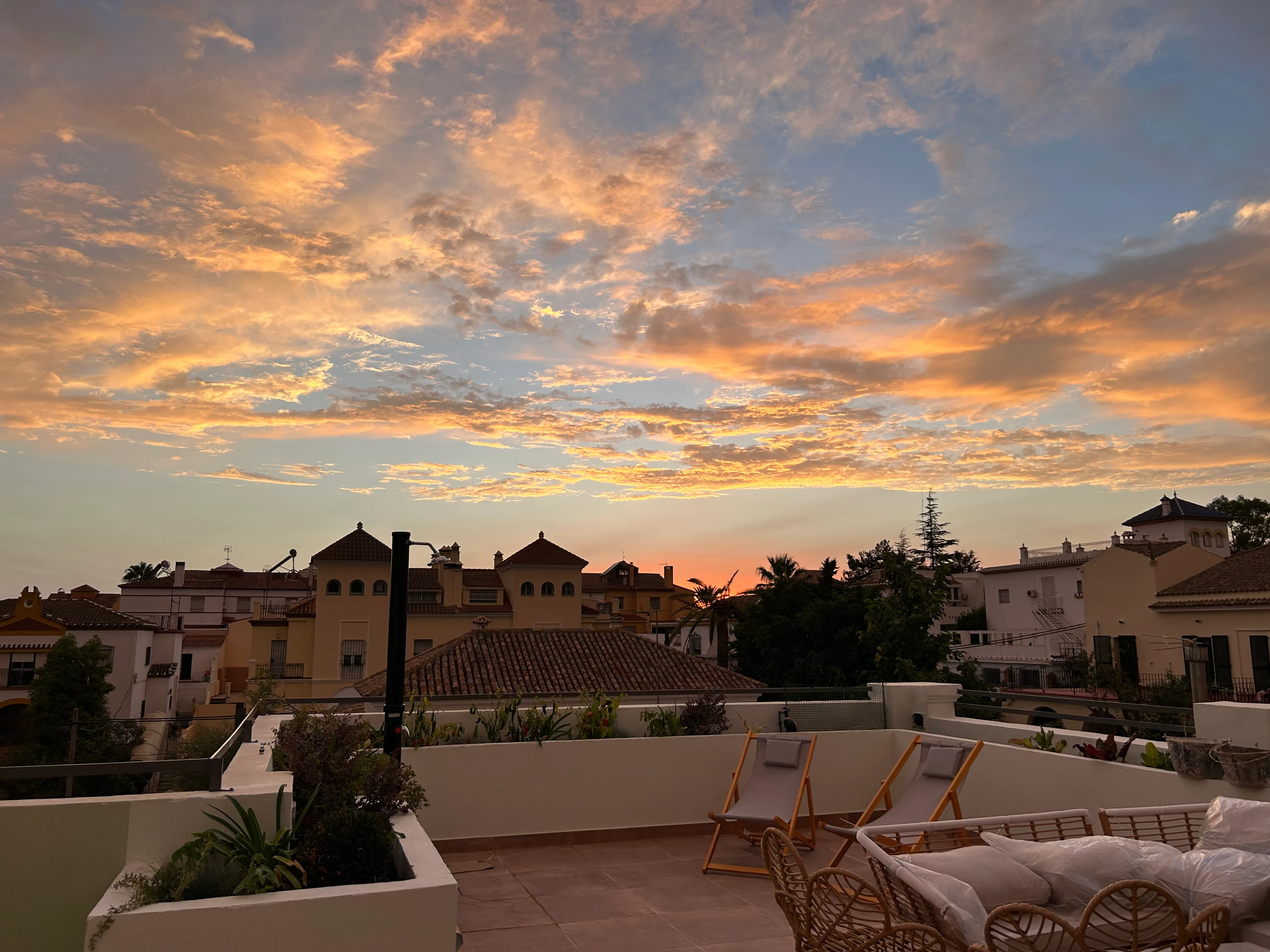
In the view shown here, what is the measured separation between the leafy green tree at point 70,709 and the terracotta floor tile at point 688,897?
25175mm

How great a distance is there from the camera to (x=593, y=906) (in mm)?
5277

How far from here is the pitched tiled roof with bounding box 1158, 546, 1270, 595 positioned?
81.1ft

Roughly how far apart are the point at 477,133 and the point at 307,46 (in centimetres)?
A: 201

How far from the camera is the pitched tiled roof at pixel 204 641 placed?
1927 inches

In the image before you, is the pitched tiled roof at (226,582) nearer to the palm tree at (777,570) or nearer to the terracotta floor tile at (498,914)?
the palm tree at (777,570)

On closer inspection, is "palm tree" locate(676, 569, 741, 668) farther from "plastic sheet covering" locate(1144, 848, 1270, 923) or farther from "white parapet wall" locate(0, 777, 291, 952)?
"white parapet wall" locate(0, 777, 291, 952)

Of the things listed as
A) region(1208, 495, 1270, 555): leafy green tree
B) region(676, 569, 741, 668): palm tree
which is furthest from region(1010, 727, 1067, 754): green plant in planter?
region(1208, 495, 1270, 555): leafy green tree

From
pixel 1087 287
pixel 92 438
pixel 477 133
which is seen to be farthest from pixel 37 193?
pixel 1087 287

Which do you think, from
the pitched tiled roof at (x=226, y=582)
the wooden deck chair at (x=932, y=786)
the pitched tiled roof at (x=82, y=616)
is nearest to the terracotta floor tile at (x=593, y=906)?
the wooden deck chair at (x=932, y=786)

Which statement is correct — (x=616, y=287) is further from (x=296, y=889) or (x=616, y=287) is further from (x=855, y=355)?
(x=296, y=889)

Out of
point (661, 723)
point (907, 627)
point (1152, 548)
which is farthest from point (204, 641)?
point (661, 723)

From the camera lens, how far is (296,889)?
3.26 meters

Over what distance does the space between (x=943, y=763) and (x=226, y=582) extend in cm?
6059

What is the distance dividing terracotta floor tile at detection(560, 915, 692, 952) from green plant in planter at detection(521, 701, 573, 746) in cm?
202
